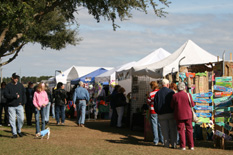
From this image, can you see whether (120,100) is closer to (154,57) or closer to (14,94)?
(154,57)

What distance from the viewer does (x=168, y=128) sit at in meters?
11.4

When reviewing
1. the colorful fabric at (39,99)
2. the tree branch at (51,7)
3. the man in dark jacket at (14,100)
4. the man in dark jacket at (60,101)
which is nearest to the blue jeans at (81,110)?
the man in dark jacket at (60,101)

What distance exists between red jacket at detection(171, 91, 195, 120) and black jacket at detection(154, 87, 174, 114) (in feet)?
0.94

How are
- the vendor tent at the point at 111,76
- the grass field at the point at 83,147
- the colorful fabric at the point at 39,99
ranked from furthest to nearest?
the vendor tent at the point at 111,76, the colorful fabric at the point at 39,99, the grass field at the point at 83,147

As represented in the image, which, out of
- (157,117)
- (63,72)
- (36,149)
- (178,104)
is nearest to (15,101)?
(36,149)

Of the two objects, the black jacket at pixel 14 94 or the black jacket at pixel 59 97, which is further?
the black jacket at pixel 59 97

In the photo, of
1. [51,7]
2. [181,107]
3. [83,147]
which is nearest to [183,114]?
[181,107]

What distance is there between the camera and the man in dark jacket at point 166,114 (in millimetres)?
11312

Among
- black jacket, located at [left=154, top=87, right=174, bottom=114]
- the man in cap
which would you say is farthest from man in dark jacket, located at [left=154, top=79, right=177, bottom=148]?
the man in cap

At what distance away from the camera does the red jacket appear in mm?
10922

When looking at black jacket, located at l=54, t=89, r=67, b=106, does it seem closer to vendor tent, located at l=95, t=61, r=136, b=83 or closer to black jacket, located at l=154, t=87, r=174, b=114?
vendor tent, located at l=95, t=61, r=136, b=83

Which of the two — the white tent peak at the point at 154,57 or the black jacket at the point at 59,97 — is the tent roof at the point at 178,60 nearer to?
the white tent peak at the point at 154,57

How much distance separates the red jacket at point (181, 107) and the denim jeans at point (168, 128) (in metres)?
0.32

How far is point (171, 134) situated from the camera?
1134cm
